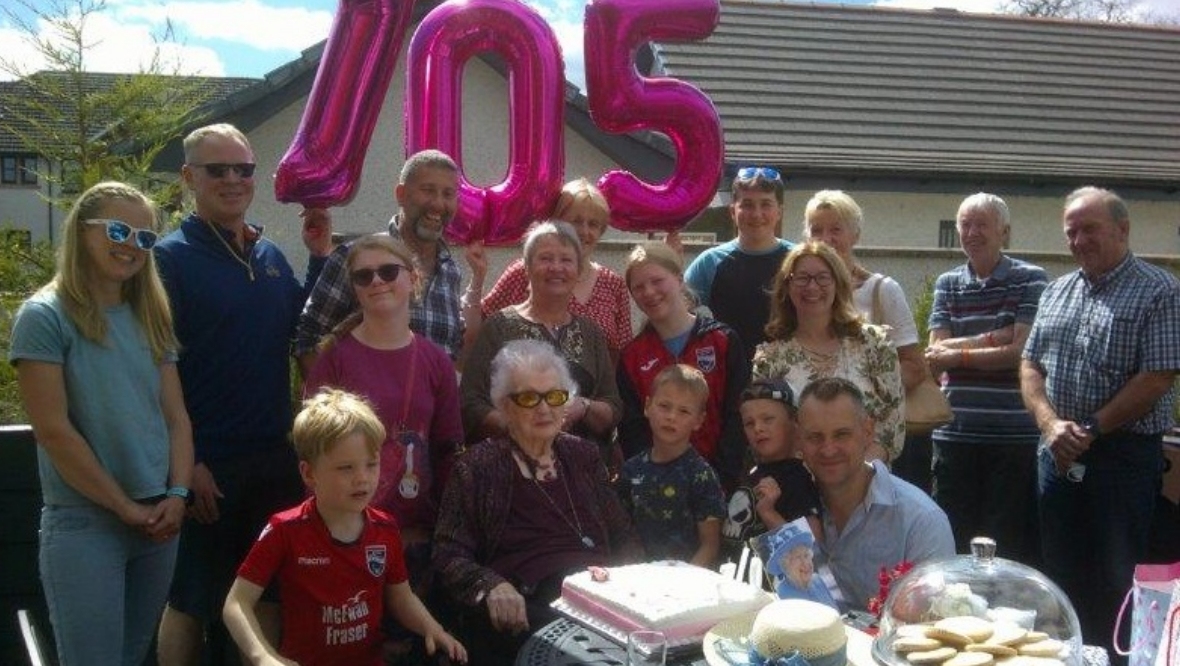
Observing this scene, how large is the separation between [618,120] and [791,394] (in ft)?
5.45

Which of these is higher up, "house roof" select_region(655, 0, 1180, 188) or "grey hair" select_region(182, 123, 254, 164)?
"house roof" select_region(655, 0, 1180, 188)

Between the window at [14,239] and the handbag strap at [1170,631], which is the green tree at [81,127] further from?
the handbag strap at [1170,631]

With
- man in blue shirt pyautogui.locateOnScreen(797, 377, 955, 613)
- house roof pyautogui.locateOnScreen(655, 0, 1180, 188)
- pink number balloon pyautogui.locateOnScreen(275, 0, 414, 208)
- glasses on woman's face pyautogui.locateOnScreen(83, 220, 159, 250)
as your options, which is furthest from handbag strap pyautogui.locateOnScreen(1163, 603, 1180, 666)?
house roof pyautogui.locateOnScreen(655, 0, 1180, 188)

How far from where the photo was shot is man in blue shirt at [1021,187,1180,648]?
13.4 feet

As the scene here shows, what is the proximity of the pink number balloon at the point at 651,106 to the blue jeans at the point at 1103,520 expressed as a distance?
6.28 feet

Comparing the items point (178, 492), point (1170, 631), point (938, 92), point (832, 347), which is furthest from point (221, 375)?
point (938, 92)

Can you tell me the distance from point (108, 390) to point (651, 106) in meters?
2.65

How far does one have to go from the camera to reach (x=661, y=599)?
243 centimetres

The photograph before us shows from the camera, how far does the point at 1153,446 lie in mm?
4188

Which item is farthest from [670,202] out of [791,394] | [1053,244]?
[1053,244]

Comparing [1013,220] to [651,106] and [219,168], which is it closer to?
[651,106]

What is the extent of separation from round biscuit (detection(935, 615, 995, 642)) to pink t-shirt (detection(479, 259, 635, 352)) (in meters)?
2.16

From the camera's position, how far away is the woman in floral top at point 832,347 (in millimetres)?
3871

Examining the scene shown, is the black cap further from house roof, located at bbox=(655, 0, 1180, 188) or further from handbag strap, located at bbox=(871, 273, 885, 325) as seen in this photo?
house roof, located at bbox=(655, 0, 1180, 188)
